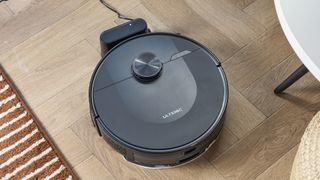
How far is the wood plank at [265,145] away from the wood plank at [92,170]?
28cm

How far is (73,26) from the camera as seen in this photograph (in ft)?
4.16

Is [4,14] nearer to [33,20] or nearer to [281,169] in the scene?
[33,20]

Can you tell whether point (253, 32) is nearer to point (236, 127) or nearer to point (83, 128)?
point (236, 127)

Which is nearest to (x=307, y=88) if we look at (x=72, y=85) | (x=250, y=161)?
(x=250, y=161)

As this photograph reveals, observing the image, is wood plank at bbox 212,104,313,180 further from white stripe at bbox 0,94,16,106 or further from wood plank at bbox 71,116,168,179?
white stripe at bbox 0,94,16,106

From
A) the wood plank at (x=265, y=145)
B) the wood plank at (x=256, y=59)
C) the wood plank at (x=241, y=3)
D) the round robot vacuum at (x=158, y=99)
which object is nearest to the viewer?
the round robot vacuum at (x=158, y=99)

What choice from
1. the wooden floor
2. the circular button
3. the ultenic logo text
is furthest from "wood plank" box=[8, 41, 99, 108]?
the ultenic logo text

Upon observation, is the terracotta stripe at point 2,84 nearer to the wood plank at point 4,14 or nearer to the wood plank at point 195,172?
the wood plank at point 4,14

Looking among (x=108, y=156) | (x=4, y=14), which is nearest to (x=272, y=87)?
(x=108, y=156)

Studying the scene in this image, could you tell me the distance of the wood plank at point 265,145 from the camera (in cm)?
107

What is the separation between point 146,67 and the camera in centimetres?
102

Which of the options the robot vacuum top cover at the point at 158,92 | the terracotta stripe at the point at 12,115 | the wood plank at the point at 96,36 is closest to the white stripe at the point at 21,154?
the terracotta stripe at the point at 12,115

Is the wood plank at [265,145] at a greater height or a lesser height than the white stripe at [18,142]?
lesser

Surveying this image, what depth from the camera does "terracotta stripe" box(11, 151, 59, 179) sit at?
1.06m
